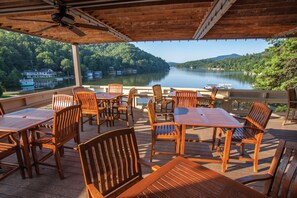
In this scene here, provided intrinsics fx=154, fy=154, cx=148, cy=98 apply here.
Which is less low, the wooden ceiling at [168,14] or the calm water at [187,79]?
the wooden ceiling at [168,14]

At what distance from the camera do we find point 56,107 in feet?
10.0

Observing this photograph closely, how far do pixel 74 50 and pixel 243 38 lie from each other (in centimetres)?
571

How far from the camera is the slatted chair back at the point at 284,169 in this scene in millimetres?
1019

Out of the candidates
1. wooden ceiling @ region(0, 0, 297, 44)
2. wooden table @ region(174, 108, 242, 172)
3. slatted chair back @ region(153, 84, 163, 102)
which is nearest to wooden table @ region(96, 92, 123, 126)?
slatted chair back @ region(153, 84, 163, 102)

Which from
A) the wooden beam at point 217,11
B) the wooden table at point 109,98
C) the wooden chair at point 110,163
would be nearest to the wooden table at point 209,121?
the wooden chair at point 110,163

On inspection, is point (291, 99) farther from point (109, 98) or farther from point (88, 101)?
point (88, 101)

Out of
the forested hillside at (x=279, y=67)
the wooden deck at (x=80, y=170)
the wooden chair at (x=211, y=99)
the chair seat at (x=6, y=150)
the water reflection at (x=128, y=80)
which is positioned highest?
the forested hillside at (x=279, y=67)

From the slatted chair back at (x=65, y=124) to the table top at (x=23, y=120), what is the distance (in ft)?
1.03

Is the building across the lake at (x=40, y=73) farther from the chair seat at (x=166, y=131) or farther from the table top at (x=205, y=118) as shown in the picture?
the table top at (x=205, y=118)

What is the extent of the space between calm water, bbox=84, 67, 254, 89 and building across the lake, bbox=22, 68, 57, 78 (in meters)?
→ 5.88

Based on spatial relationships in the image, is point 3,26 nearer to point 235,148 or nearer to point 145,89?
point 145,89

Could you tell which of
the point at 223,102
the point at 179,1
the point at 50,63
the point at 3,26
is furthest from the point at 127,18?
the point at 50,63

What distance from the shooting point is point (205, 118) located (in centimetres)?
232

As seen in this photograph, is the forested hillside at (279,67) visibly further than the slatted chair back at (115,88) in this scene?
Yes
